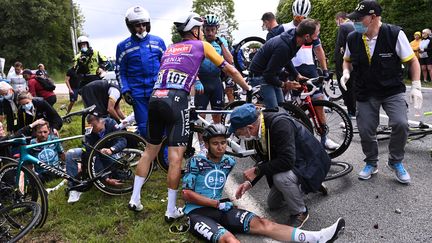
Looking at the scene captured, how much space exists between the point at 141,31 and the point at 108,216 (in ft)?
7.51

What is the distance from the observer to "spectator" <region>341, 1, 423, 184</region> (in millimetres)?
4059

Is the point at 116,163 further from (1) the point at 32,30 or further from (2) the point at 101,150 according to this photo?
(1) the point at 32,30

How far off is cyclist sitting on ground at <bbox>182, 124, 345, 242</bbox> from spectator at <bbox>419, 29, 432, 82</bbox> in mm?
11593

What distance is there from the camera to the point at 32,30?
145 feet

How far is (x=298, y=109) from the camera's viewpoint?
4879 mm

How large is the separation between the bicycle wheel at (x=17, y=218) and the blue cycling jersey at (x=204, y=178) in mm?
1565

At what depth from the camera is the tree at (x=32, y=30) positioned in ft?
137

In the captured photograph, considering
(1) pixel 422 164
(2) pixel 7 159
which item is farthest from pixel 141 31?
(1) pixel 422 164

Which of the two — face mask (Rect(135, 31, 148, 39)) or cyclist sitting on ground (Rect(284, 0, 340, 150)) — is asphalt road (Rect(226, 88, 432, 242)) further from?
face mask (Rect(135, 31, 148, 39))

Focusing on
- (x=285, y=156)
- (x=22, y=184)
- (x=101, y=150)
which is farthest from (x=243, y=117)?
(x=22, y=184)

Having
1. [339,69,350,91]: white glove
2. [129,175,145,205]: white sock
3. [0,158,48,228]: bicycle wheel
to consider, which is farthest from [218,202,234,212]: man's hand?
[339,69,350,91]: white glove

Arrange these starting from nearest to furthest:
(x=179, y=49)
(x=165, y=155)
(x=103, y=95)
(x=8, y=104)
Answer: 1. (x=179, y=49)
2. (x=165, y=155)
3. (x=8, y=104)
4. (x=103, y=95)

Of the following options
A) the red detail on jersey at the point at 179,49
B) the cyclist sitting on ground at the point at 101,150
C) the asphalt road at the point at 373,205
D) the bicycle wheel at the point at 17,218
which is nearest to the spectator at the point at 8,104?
the cyclist sitting on ground at the point at 101,150

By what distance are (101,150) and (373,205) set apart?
3112 mm
